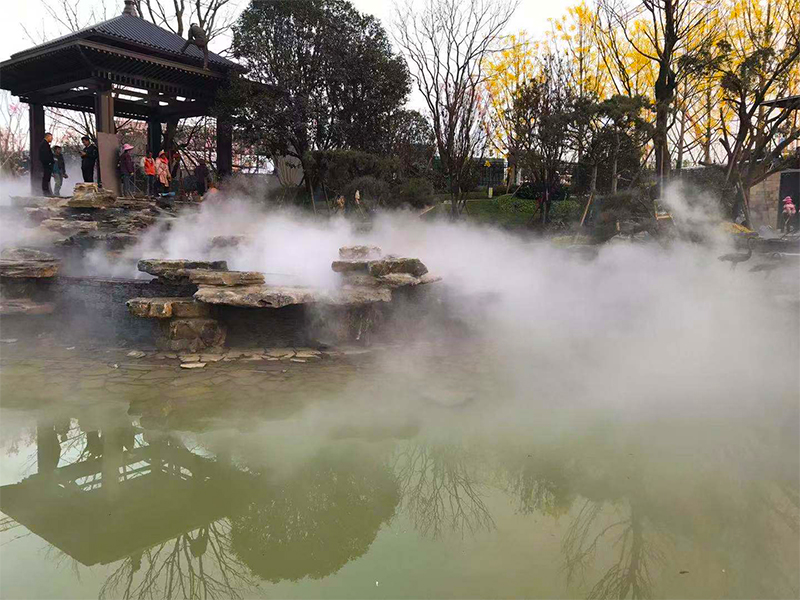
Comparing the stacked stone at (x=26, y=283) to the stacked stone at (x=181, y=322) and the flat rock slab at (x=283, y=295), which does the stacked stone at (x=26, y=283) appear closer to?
the stacked stone at (x=181, y=322)

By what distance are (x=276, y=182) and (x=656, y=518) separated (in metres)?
13.8

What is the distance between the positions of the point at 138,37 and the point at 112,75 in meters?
0.99

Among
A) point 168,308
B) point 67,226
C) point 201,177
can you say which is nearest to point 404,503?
point 168,308

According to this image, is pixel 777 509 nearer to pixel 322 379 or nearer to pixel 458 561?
pixel 458 561

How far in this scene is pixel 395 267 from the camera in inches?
279

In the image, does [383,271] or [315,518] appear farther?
[383,271]

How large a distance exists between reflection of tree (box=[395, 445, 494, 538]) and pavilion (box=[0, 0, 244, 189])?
34.3 ft

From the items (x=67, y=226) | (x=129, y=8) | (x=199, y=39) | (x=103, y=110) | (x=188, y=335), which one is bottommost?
(x=188, y=335)

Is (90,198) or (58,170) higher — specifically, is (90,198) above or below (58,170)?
below

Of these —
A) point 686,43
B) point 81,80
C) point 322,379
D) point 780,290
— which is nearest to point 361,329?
point 322,379

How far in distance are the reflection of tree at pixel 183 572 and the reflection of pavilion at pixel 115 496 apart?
3.8 inches

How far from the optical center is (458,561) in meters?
2.67

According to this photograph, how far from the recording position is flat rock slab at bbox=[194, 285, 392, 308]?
617cm

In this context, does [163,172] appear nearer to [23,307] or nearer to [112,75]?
[112,75]
